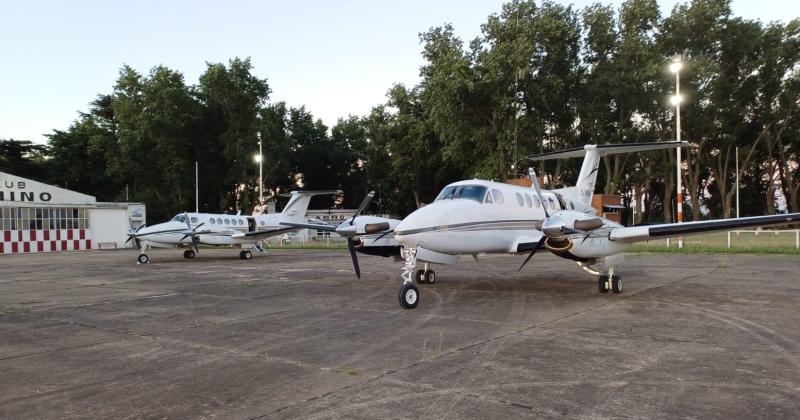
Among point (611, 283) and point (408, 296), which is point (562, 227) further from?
point (408, 296)

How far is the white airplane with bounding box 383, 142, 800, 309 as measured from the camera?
10.2 metres

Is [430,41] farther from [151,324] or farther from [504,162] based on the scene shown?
[151,324]

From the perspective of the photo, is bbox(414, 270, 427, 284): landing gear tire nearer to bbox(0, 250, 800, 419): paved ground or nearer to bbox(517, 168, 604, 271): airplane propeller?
bbox(0, 250, 800, 419): paved ground

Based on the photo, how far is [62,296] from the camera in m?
12.6

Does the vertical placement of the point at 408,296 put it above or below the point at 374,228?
below

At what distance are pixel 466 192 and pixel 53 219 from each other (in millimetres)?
37913

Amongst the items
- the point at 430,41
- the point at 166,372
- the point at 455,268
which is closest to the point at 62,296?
the point at 166,372

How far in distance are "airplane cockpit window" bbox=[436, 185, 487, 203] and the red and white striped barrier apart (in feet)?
120

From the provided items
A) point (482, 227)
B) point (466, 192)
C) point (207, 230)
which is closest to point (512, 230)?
point (482, 227)

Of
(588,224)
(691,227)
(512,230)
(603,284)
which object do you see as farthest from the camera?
(512,230)

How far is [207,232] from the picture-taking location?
26.0 m

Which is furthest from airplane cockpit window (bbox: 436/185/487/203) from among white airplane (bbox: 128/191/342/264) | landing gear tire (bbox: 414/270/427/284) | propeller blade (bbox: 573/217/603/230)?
white airplane (bbox: 128/191/342/264)

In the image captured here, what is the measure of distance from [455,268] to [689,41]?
3692cm

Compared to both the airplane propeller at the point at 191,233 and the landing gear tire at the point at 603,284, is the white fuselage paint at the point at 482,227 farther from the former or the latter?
the airplane propeller at the point at 191,233
